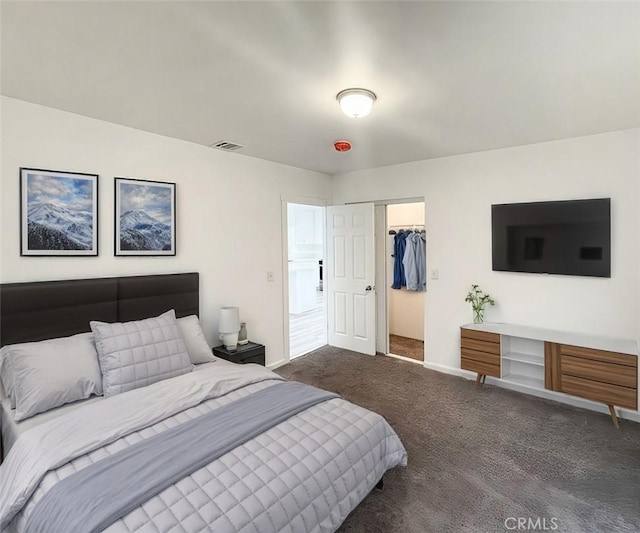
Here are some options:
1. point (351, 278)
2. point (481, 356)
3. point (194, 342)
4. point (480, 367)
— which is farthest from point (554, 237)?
point (194, 342)

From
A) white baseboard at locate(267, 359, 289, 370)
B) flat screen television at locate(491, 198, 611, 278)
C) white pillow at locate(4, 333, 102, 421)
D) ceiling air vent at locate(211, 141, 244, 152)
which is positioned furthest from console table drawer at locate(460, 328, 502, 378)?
white pillow at locate(4, 333, 102, 421)

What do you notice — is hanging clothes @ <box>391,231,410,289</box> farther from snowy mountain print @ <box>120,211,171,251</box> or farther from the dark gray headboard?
snowy mountain print @ <box>120,211,171,251</box>

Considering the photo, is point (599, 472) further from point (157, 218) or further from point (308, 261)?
point (308, 261)

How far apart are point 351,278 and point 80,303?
321cm

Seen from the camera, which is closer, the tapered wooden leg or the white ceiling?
the white ceiling

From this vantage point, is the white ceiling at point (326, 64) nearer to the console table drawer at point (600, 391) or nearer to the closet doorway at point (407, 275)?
the console table drawer at point (600, 391)

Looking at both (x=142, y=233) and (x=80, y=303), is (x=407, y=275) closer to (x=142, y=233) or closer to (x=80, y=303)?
Answer: (x=142, y=233)

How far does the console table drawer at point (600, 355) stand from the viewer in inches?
106

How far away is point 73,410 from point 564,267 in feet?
13.4

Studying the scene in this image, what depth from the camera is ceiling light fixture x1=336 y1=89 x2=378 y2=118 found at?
7.26 ft

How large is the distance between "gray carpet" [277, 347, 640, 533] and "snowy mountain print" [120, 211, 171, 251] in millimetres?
2154

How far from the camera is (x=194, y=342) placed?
2.86m

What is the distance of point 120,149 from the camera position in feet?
9.34
